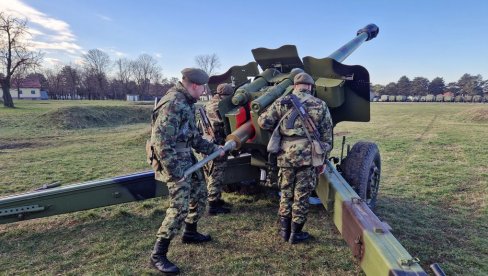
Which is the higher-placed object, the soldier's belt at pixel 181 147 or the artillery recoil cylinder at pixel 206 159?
the soldier's belt at pixel 181 147

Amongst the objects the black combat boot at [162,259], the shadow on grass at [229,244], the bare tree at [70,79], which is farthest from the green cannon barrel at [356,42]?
the bare tree at [70,79]

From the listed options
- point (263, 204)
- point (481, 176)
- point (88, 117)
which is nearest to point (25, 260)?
point (263, 204)

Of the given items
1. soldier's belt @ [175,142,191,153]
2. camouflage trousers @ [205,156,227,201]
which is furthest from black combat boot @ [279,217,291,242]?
soldier's belt @ [175,142,191,153]

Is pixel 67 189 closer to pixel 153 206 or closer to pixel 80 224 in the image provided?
pixel 80 224

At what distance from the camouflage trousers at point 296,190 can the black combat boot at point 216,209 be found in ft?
3.79

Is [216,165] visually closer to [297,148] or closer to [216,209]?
[216,209]

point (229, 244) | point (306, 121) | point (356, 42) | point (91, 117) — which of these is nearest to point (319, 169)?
point (306, 121)

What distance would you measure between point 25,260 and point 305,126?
2968 mm

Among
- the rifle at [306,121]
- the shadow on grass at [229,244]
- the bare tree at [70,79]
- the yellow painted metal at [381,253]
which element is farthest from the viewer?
the bare tree at [70,79]

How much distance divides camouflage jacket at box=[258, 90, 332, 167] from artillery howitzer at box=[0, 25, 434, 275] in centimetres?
22

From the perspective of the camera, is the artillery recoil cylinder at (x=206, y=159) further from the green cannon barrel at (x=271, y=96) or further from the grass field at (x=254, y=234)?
the grass field at (x=254, y=234)

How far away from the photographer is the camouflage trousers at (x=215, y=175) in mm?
4654

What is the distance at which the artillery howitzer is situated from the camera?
3854mm

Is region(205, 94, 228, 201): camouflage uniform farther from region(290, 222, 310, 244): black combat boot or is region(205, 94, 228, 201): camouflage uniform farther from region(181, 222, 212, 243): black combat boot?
region(290, 222, 310, 244): black combat boot
